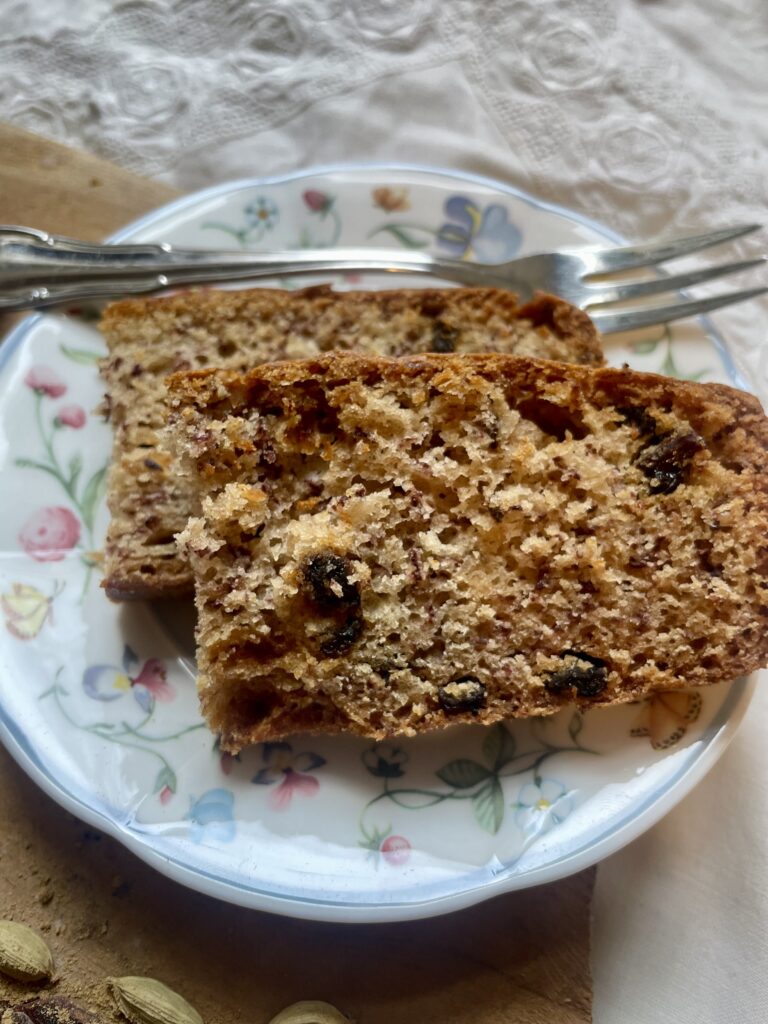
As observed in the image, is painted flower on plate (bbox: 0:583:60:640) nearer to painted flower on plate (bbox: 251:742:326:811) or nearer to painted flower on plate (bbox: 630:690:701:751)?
painted flower on plate (bbox: 251:742:326:811)

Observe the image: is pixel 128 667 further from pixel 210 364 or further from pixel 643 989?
pixel 643 989

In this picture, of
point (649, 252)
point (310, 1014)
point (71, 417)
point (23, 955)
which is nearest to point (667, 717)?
point (310, 1014)

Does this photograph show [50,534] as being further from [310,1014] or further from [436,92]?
[436,92]

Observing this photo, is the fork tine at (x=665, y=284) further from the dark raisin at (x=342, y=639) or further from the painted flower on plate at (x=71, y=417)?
the painted flower on plate at (x=71, y=417)

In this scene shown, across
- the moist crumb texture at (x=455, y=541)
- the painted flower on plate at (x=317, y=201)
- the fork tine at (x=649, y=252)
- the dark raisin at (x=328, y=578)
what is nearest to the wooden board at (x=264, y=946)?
the moist crumb texture at (x=455, y=541)

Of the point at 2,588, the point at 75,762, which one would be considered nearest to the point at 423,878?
the point at 75,762

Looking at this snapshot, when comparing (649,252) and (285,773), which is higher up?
(649,252)
